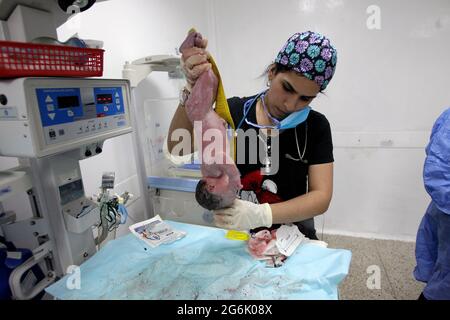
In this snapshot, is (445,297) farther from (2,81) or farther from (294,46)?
(2,81)

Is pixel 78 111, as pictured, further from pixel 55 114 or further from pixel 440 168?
pixel 440 168

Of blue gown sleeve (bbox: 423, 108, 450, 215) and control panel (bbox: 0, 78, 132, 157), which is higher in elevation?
control panel (bbox: 0, 78, 132, 157)

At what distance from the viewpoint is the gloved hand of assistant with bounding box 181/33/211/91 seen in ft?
2.43

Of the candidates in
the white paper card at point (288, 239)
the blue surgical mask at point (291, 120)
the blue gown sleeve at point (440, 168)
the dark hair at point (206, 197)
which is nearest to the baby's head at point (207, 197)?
→ the dark hair at point (206, 197)

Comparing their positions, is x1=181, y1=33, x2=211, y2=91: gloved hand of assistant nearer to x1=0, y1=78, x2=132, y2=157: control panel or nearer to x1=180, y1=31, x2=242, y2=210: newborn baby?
x1=180, y1=31, x2=242, y2=210: newborn baby

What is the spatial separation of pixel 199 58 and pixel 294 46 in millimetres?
428

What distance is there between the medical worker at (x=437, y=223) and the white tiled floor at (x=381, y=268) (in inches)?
20.4

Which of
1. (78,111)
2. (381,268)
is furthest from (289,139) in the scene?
(381,268)

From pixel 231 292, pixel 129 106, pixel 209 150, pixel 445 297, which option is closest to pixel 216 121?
pixel 209 150

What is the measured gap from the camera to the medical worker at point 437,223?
1178mm

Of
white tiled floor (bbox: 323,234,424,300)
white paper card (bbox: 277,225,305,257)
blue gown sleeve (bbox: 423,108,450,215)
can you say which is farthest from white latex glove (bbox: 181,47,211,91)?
white tiled floor (bbox: 323,234,424,300)

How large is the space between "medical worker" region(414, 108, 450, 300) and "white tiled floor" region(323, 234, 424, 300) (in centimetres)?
52

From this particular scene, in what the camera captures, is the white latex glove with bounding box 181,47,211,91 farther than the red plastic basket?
Yes

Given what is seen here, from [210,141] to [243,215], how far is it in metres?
0.32
